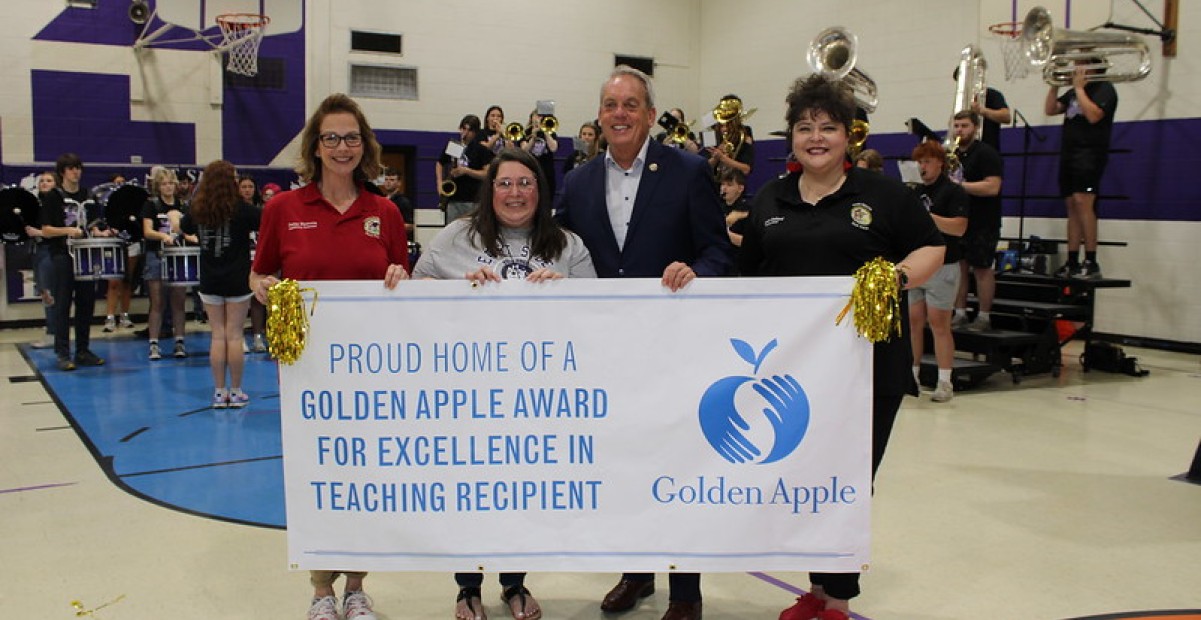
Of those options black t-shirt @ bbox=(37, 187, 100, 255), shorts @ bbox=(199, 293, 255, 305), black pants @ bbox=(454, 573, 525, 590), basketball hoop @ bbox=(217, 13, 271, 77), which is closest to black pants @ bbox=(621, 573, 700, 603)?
black pants @ bbox=(454, 573, 525, 590)

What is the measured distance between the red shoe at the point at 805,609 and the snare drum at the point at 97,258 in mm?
7911

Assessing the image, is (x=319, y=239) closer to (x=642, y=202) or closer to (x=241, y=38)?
(x=642, y=202)

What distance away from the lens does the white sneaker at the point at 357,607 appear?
3.26 m

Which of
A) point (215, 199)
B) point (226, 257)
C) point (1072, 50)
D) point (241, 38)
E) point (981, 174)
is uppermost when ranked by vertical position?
point (241, 38)

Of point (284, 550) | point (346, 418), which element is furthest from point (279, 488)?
point (346, 418)

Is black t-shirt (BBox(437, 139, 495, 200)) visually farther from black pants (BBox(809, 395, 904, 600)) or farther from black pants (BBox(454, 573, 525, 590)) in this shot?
black pants (BBox(809, 395, 904, 600))

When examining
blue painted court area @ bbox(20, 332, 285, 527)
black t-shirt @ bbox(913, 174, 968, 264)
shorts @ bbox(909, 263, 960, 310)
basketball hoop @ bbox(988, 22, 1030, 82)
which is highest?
basketball hoop @ bbox(988, 22, 1030, 82)

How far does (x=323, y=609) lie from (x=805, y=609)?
1623 millimetres

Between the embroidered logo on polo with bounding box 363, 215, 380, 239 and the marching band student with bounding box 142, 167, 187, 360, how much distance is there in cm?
675

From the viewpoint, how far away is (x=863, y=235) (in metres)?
3.04

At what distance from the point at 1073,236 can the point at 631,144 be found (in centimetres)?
766

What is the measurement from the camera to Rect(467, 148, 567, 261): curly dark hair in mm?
3250

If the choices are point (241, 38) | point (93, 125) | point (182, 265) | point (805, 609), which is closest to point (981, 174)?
point (805, 609)

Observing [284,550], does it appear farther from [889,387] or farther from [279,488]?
[889,387]
